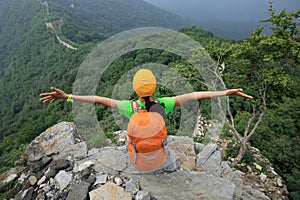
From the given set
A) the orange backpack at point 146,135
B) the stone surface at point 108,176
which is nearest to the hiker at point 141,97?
the orange backpack at point 146,135

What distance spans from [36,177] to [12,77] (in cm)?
5550

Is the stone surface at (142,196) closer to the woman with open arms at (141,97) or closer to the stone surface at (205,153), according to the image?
the woman with open arms at (141,97)

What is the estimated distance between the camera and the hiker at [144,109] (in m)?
2.09

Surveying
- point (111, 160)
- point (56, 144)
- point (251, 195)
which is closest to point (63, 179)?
point (111, 160)

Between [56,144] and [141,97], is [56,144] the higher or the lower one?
the lower one

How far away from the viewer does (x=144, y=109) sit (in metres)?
2.20

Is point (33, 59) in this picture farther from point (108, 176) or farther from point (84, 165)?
point (108, 176)

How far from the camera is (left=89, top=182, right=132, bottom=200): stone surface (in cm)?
246

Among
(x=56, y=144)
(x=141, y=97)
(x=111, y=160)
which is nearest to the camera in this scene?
(x=141, y=97)

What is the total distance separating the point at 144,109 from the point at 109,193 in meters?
1.16

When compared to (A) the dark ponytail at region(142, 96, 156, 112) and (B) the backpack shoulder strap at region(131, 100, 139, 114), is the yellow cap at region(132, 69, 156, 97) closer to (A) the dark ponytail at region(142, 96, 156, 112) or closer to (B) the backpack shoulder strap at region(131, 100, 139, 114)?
(A) the dark ponytail at region(142, 96, 156, 112)

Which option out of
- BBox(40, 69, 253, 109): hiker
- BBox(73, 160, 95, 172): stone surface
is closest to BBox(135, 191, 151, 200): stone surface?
BBox(73, 160, 95, 172): stone surface

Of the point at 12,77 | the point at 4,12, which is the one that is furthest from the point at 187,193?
the point at 4,12

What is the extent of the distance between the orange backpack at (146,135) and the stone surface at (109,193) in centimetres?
45
